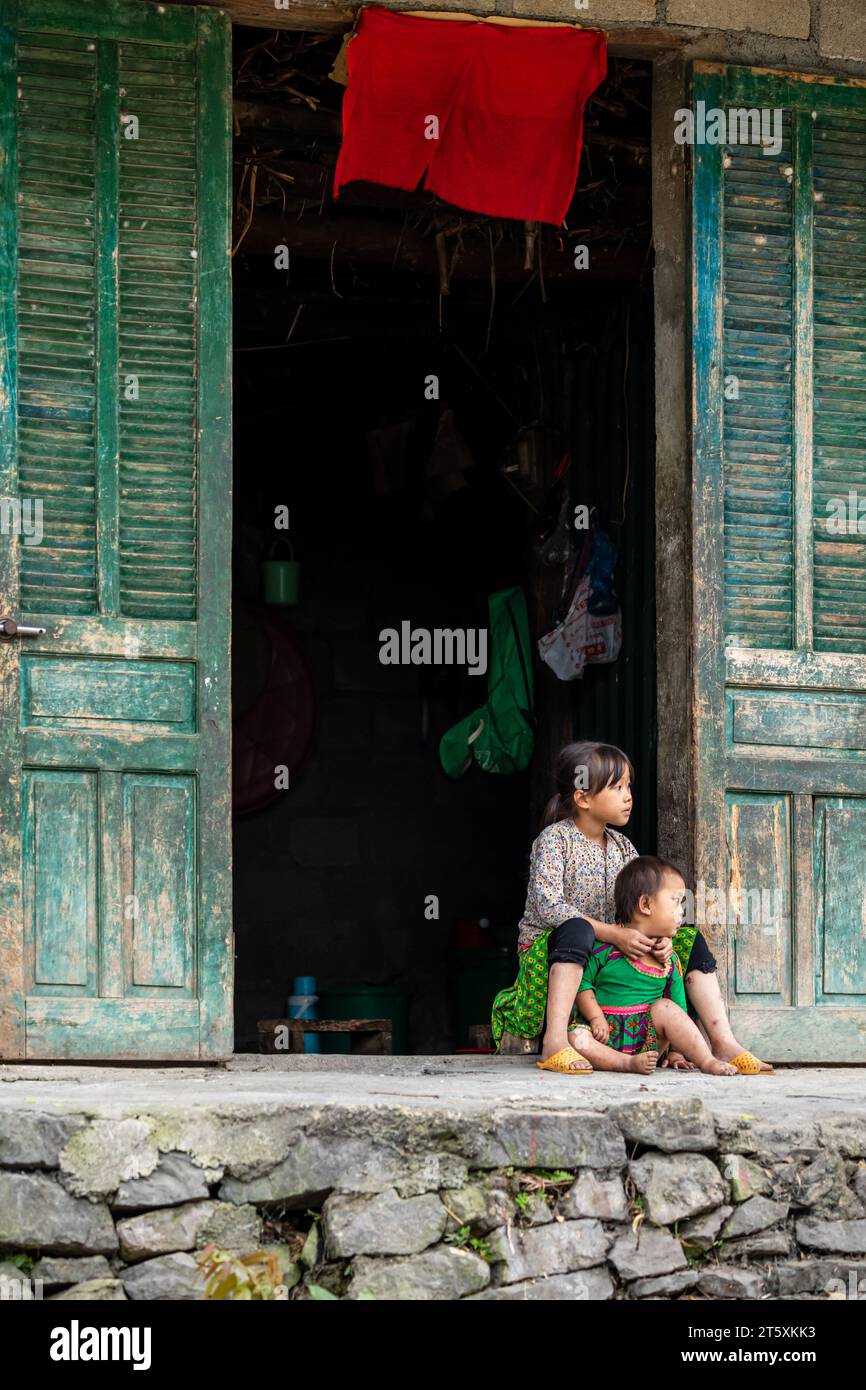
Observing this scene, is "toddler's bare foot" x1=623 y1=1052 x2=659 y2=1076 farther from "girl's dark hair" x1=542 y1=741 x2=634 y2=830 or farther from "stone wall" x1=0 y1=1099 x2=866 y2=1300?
"girl's dark hair" x1=542 y1=741 x2=634 y2=830

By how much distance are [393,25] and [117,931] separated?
2.81 metres

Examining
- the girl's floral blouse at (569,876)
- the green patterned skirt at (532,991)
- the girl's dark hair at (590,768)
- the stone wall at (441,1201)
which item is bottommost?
the stone wall at (441,1201)

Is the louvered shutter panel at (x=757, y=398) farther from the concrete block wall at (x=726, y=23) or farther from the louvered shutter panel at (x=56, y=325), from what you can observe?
the louvered shutter panel at (x=56, y=325)

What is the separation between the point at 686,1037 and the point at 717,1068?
0.12 metres

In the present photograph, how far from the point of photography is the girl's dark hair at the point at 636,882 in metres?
5.20

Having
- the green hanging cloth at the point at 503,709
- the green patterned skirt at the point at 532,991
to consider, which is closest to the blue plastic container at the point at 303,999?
the green hanging cloth at the point at 503,709

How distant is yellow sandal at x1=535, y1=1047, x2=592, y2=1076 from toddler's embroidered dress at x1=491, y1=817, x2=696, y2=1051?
388 mm

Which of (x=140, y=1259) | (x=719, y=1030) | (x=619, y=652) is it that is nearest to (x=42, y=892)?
(x=140, y=1259)

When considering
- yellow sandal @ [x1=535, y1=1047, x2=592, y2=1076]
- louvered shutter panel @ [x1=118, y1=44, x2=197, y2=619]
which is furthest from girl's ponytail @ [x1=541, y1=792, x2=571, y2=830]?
louvered shutter panel @ [x1=118, y1=44, x2=197, y2=619]

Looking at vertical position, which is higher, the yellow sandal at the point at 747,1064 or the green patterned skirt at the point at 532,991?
the green patterned skirt at the point at 532,991

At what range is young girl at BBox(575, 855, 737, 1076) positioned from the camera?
5.16 metres

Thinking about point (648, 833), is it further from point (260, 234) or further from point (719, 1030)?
point (260, 234)

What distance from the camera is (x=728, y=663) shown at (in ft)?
18.3

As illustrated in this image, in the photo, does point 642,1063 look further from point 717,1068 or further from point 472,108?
point 472,108
